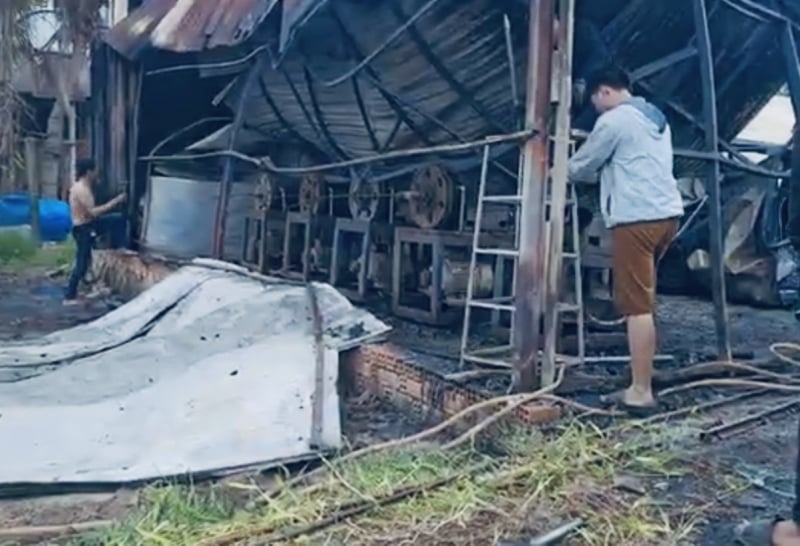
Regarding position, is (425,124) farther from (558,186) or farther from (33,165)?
(33,165)

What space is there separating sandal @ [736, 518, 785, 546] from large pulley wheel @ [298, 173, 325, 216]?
20.9ft

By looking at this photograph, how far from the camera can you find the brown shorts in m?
5.53

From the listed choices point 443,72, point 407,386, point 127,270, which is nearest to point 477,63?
point 443,72

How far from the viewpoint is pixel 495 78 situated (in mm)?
7945

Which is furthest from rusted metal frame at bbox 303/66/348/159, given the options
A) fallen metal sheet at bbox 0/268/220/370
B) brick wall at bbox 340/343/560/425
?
brick wall at bbox 340/343/560/425

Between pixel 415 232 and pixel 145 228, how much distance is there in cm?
517

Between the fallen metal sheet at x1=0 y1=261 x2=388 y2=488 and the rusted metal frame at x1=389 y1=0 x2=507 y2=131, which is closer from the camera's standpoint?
the fallen metal sheet at x1=0 y1=261 x2=388 y2=488

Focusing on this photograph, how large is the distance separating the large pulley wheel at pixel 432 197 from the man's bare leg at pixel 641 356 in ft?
9.16

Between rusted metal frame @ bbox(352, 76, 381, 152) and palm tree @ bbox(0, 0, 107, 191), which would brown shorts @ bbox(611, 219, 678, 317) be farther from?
palm tree @ bbox(0, 0, 107, 191)

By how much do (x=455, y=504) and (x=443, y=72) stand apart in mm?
4449

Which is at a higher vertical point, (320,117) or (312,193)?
(320,117)

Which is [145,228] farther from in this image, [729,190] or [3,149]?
[729,190]

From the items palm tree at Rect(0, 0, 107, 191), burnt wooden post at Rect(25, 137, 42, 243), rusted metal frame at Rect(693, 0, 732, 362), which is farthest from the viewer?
burnt wooden post at Rect(25, 137, 42, 243)

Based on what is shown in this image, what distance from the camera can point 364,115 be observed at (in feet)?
29.5
